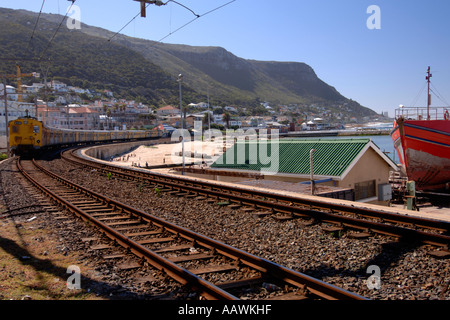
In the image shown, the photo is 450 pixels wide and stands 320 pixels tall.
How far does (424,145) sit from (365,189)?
392 inches

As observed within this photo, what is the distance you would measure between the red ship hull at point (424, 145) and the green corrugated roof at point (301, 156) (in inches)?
319

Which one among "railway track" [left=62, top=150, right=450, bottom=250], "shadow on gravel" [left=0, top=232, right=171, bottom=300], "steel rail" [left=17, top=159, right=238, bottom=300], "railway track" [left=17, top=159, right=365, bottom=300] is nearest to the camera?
"steel rail" [left=17, top=159, right=238, bottom=300]

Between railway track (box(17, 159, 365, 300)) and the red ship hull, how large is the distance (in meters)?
22.3

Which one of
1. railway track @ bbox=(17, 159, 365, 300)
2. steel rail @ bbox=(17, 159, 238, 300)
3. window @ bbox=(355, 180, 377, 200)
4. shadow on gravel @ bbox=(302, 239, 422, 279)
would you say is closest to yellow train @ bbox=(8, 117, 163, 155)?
railway track @ bbox=(17, 159, 365, 300)

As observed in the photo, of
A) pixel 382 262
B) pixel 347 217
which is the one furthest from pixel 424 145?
pixel 382 262

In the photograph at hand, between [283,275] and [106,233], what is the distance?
444cm

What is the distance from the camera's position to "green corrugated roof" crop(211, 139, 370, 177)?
18.1m

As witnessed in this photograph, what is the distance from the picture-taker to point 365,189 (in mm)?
18688

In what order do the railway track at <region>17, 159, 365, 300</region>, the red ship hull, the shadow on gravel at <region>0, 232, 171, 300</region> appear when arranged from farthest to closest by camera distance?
1. the red ship hull
2. the shadow on gravel at <region>0, 232, 171, 300</region>
3. the railway track at <region>17, 159, 365, 300</region>

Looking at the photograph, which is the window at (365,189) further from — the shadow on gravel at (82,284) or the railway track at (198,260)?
the shadow on gravel at (82,284)

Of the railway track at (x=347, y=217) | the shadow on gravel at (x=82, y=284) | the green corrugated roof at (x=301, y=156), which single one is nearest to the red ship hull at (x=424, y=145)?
the green corrugated roof at (x=301, y=156)

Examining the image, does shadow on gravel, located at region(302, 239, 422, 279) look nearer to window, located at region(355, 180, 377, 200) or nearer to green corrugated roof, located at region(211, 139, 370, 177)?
green corrugated roof, located at region(211, 139, 370, 177)

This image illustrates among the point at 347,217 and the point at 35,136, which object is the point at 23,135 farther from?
the point at 347,217
